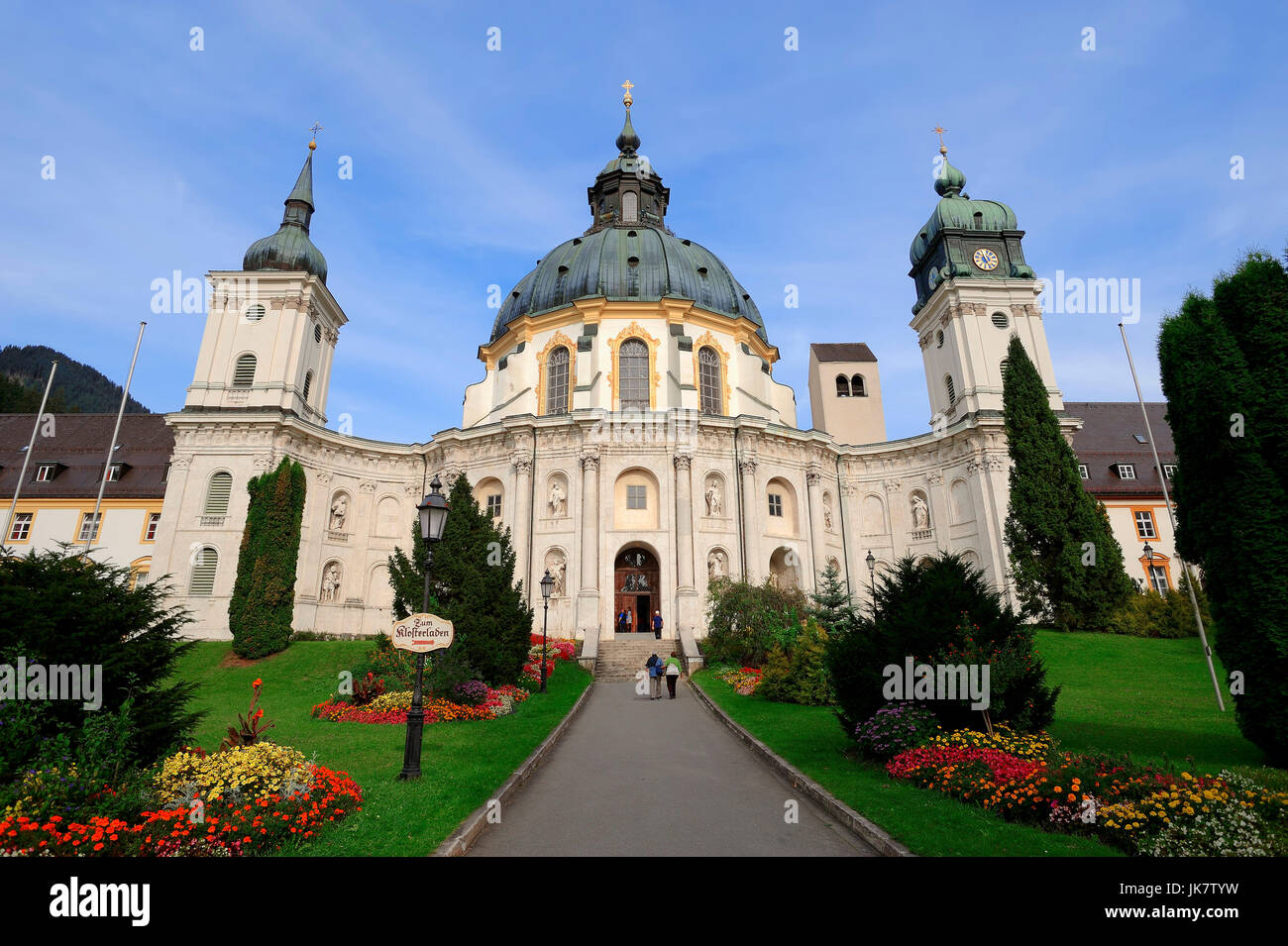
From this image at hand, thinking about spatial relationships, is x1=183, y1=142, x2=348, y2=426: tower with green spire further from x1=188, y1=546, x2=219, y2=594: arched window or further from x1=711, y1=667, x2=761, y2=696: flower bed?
x1=711, y1=667, x2=761, y2=696: flower bed

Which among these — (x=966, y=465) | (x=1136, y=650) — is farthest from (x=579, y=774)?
(x=966, y=465)

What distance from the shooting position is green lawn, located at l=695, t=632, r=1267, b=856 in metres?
7.26

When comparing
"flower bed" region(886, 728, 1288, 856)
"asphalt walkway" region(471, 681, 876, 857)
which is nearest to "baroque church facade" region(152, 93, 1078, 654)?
"asphalt walkway" region(471, 681, 876, 857)

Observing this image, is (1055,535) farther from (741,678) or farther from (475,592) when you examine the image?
(475,592)

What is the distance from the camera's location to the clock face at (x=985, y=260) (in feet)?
140

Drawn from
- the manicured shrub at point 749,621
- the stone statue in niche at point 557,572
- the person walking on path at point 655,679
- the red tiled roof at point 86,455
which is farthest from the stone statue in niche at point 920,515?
the red tiled roof at point 86,455

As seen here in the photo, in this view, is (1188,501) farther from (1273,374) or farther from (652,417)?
(652,417)

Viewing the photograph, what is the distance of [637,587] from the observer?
36.2m

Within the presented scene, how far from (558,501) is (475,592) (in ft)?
56.2

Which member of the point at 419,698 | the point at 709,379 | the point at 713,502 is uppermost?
the point at 709,379

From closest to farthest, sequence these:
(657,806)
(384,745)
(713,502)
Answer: (657,806)
(384,745)
(713,502)

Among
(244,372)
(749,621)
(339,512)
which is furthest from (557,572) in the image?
(244,372)

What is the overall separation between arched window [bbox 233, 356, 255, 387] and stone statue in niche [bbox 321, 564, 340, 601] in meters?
11.9
